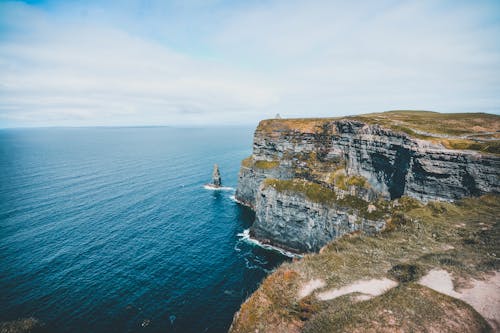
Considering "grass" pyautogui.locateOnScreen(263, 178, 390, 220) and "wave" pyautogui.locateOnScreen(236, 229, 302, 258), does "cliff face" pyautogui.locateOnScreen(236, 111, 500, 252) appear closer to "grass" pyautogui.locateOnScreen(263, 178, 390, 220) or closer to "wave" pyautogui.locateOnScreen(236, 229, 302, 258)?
"grass" pyautogui.locateOnScreen(263, 178, 390, 220)

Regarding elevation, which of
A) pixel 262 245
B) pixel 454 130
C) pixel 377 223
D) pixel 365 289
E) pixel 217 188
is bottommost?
pixel 262 245

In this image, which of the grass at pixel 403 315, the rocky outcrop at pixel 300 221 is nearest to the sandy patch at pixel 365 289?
the grass at pixel 403 315

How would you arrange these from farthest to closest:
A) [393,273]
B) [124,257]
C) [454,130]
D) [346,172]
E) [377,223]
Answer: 1. [346,172]
2. [454,130]
3. [124,257]
4. [377,223]
5. [393,273]

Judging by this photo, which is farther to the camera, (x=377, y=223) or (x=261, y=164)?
(x=261, y=164)

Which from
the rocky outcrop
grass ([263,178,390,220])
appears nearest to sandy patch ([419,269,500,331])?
grass ([263,178,390,220])

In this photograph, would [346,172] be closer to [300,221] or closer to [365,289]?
[300,221]

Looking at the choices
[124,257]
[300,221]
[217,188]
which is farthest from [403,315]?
[217,188]

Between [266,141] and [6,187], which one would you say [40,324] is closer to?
[266,141]
